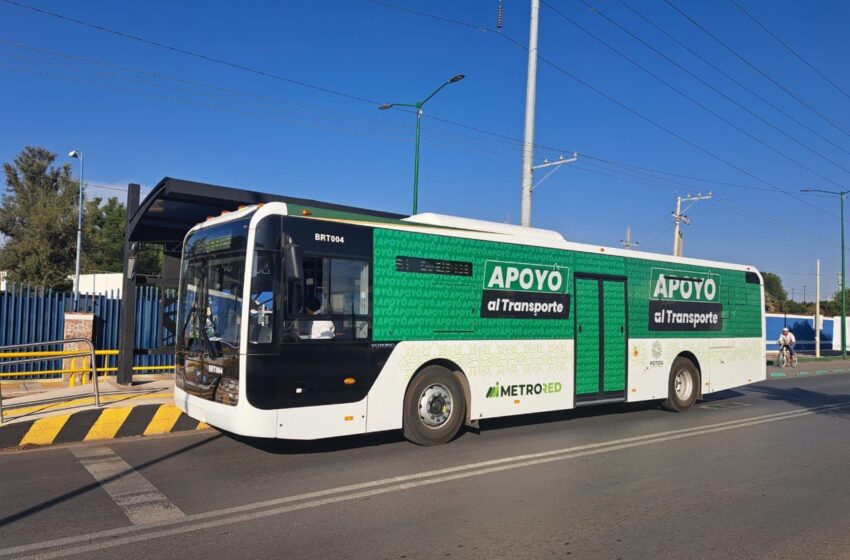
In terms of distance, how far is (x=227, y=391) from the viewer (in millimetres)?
7332

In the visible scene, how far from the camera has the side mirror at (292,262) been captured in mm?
7051

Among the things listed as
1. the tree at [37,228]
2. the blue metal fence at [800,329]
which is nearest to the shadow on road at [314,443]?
the blue metal fence at [800,329]

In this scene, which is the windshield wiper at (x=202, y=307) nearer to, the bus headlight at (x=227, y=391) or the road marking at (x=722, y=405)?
the bus headlight at (x=227, y=391)

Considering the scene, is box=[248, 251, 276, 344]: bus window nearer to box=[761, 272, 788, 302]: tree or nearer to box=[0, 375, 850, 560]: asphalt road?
box=[0, 375, 850, 560]: asphalt road

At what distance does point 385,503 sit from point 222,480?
1.86 meters

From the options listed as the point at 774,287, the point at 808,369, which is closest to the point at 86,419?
the point at 808,369

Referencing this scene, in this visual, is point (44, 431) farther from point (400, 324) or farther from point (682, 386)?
point (682, 386)

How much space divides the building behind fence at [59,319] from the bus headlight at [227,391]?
793 centimetres

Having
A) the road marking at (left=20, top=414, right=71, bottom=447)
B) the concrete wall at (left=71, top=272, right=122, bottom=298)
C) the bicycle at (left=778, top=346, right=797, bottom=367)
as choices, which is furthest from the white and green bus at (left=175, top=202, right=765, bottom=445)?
the concrete wall at (left=71, top=272, right=122, bottom=298)

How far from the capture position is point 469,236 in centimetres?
924

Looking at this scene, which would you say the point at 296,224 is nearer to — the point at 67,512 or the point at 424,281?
the point at 424,281

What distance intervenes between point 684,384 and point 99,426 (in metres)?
10.0

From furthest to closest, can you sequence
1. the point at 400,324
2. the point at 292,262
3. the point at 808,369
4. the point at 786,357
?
the point at 786,357, the point at 808,369, the point at 400,324, the point at 292,262

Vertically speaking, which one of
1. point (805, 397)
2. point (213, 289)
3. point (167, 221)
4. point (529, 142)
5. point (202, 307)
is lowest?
point (805, 397)
